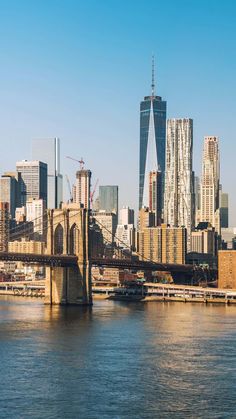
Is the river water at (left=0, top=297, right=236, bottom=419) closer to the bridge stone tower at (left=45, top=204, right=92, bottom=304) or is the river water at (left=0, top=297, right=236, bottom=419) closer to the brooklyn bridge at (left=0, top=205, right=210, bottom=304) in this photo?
the brooklyn bridge at (left=0, top=205, right=210, bottom=304)

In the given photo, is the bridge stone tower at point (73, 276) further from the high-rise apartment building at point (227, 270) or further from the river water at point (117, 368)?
the high-rise apartment building at point (227, 270)

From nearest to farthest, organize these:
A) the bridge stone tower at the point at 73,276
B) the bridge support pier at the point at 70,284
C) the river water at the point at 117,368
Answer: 1. the river water at the point at 117,368
2. the bridge support pier at the point at 70,284
3. the bridge stone tower at the point at 73,276

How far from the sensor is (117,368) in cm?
4794

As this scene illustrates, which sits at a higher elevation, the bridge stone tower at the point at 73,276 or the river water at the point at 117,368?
the bridge stone tower at the point at 73,276

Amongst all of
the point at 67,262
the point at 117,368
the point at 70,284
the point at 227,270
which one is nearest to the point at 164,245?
the point at 227,270

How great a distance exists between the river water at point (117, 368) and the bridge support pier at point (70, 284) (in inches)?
893

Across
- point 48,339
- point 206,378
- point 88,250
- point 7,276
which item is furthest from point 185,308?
point 7,276

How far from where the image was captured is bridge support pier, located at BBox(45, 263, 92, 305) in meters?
101

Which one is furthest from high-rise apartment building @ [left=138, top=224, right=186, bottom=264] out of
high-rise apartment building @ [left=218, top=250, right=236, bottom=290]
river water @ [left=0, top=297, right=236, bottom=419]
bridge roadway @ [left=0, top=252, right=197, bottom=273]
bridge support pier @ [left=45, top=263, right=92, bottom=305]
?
river water @ [left=0, top=297, right=236, bottom=419]

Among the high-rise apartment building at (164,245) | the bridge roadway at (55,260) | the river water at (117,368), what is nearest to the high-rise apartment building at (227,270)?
the bridge roadway at (55,260)

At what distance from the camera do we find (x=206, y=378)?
44.7 meters

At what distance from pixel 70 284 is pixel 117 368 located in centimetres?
5448

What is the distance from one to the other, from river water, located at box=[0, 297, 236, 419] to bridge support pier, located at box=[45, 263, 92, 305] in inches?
893

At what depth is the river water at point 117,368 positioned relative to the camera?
38.2 m
